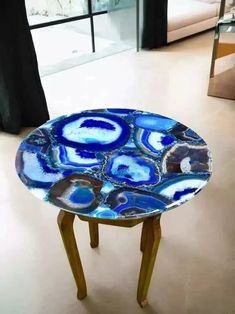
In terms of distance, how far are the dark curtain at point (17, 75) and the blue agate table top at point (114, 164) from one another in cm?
91

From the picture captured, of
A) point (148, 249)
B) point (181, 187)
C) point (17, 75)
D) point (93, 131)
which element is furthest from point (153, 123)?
point (17, 75)

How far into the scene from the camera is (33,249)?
1.47 metres

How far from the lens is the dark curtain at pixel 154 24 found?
11.6 ft

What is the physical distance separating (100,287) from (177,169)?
22.3 inches

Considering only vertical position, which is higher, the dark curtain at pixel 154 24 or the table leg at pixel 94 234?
the dark curtain at pixel 154 24

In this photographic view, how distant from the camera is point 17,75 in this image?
7.03 ft

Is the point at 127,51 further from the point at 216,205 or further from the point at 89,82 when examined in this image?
the point at 216,205

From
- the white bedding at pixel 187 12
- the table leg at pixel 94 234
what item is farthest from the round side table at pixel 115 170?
the white bedding at pixel 187 12

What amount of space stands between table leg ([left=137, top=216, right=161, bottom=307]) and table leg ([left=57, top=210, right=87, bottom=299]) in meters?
0.21

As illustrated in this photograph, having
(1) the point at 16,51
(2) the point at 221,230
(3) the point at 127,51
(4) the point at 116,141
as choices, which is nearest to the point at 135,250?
(2) the point at 221,230

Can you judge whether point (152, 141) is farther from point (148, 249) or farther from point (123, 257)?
point (123, 257)

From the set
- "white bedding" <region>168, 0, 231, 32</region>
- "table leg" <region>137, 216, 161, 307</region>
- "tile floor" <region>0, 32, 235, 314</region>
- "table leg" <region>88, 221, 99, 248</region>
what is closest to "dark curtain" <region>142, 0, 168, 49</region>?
"white bedding" <region>168, 0, 231, 32</region>

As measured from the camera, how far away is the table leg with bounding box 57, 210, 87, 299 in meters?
1.05

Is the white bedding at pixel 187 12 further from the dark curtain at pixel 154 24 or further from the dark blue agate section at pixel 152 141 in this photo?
the dark blue agate section at pixel 152 141
